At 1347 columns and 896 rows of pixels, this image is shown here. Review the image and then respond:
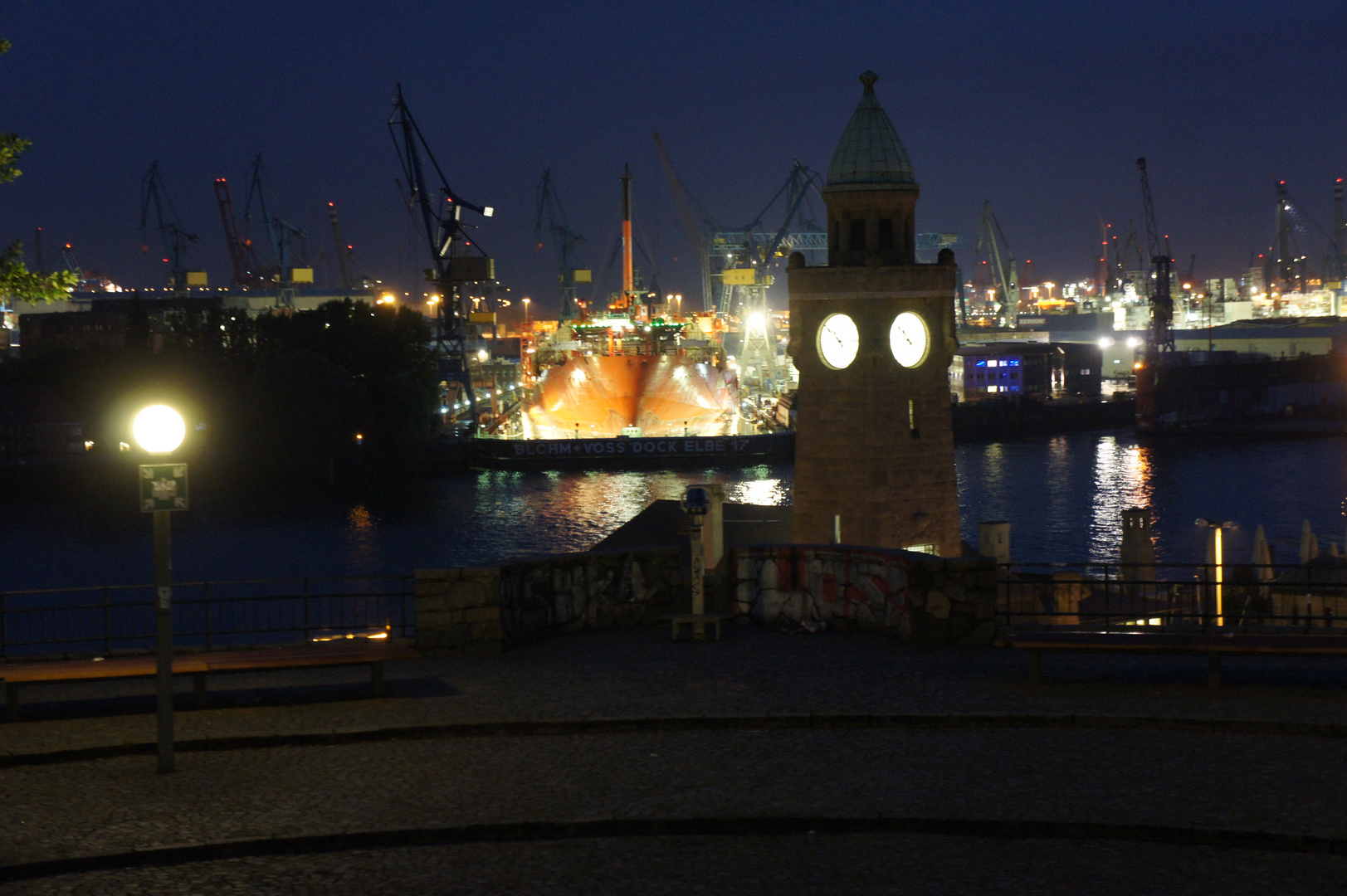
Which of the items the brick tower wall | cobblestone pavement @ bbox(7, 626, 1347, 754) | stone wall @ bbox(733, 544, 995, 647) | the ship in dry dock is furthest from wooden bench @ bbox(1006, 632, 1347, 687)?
the ship in dry dock

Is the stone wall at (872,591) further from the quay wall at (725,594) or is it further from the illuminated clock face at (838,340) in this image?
the illuminated clock face at (838,340)

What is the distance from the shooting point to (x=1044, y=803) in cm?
843

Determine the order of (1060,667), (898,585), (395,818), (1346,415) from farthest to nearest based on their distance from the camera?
(1346,415), (898,585), (1060,667), (395,818)

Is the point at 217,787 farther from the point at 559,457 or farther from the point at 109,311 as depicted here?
the point at 109,311

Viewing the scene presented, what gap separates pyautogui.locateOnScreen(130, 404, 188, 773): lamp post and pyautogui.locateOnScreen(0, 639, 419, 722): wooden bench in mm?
1215

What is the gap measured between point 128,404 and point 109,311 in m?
74.6

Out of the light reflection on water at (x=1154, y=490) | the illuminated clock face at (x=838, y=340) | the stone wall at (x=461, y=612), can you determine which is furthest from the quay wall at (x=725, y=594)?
the light reflection on water at (x=1154, y=490)

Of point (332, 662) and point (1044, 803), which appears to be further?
point (332, 662)

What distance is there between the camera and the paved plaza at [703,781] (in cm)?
766

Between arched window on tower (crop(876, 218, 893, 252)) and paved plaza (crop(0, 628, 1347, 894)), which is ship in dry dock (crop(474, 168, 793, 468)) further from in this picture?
paved plaza (crop(0, 628, 1347, 894))

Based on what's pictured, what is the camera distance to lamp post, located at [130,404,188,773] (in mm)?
9367

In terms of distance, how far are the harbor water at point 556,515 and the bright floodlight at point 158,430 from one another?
26.2m

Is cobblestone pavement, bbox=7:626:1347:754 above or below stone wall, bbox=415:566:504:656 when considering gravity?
below

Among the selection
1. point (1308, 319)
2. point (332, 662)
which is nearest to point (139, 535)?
point (332, 662)
